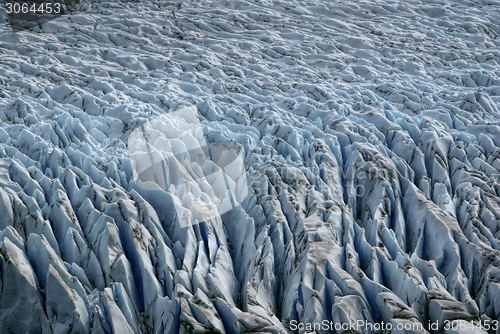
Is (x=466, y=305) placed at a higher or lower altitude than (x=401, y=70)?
lower

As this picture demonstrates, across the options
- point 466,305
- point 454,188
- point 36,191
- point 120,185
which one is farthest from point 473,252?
point 36,191

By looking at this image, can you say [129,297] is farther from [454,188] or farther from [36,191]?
[454,188]

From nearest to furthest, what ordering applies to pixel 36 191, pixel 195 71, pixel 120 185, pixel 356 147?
pixel 36 191, pixel 120 185, pixel 356 147, pixel 195 71

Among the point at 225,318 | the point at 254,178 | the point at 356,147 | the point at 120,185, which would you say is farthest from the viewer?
the point at 356,147

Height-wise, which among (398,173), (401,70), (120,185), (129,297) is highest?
(401,70)

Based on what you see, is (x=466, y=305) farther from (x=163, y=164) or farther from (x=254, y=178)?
(x=163, y=164)

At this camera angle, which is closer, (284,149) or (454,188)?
(454,188)
